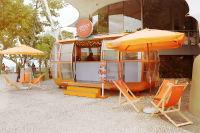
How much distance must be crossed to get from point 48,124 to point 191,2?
489 centimetres

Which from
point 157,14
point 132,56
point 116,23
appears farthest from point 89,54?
point 157,14

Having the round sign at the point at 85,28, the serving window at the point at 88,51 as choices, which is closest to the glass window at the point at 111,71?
the round sign at the point at 85,28

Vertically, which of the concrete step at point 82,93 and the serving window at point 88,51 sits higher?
the serving window at point 88,51

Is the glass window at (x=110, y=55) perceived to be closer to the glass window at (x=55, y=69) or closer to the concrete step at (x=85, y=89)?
the concrete step at (x=85, y=89)

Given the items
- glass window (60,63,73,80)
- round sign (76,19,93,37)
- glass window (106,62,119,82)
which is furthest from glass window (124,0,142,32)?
glass window (60,63,73,80)

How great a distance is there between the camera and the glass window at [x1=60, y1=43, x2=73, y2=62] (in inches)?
323

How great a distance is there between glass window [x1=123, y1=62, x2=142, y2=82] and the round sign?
2.40m

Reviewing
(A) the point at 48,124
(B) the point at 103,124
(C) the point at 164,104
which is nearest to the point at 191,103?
(C) the point at 164,104

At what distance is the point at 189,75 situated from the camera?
1095 cm

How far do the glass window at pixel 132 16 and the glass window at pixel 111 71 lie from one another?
8.10 meters

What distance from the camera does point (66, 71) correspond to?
326 inches

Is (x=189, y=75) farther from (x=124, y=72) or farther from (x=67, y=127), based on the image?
(x=67, y=127)

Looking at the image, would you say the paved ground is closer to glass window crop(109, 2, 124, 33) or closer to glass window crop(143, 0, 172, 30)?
glass window crop(143, 0, 172, 30)

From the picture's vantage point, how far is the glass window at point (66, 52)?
8214 millimetres
